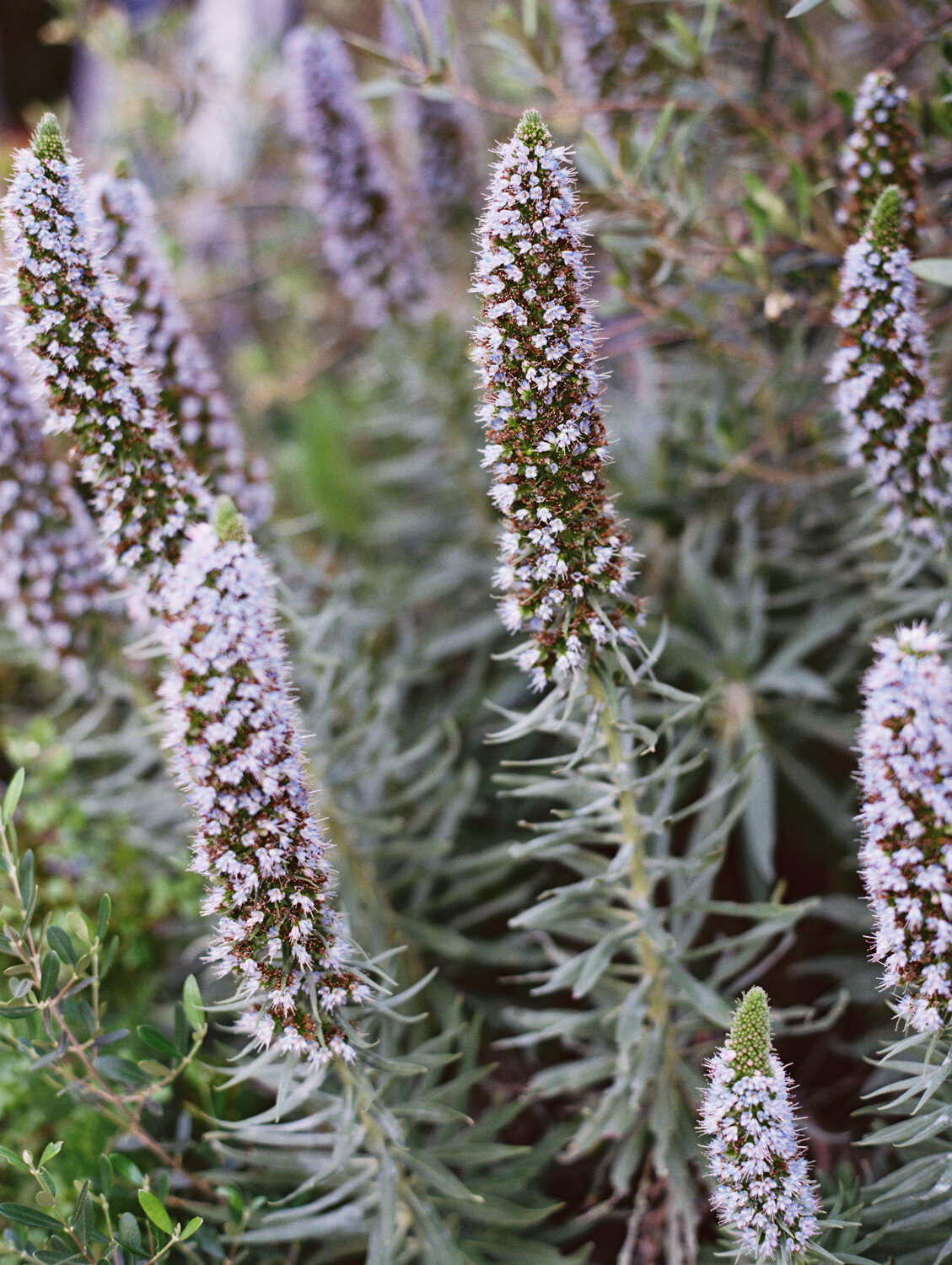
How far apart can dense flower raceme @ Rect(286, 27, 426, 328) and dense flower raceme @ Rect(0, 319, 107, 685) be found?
49.2 inches

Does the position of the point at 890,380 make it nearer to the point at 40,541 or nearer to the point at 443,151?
the point at 40,541

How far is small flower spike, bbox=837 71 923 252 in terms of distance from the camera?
1.94 meters

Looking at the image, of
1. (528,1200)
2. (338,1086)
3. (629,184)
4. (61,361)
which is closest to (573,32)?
(629,184)

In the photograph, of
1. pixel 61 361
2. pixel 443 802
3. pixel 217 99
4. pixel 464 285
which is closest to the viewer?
pixel 61 361

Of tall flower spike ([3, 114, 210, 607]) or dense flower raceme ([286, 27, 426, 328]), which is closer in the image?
tall flower spike ([3, 114, 210, 607])

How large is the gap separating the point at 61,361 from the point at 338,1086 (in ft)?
4.92

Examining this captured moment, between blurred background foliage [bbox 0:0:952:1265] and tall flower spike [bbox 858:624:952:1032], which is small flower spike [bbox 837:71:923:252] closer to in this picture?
blurred background foliage [bbox 0:0:952:1265]

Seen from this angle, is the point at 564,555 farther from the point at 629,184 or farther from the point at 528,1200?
the point at 528,1200

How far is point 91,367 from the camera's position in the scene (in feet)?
5.54

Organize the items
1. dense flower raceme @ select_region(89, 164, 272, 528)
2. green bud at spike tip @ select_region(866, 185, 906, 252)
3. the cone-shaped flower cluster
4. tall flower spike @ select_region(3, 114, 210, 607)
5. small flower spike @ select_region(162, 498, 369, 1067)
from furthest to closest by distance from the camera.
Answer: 1. the cone-shaped flower cluster
2. dense flower raceme @ select_region(89, 164, 272, 528)
3. green bud at spike tip @ select_region(866, 185, 906, 252)
4. tall flower spike @ select_region(3, 114, 210, 607)
5. small flower spike @ select_region(162, 498, 369, 1067)

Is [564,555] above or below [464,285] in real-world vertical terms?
below

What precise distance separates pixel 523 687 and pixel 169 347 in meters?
1.32

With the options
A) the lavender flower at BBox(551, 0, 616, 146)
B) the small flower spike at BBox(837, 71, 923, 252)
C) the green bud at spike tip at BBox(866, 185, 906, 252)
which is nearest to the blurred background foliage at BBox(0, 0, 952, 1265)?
the lavender flower at BBox(551, 0, 616, 146)

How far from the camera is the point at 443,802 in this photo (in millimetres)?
2514
